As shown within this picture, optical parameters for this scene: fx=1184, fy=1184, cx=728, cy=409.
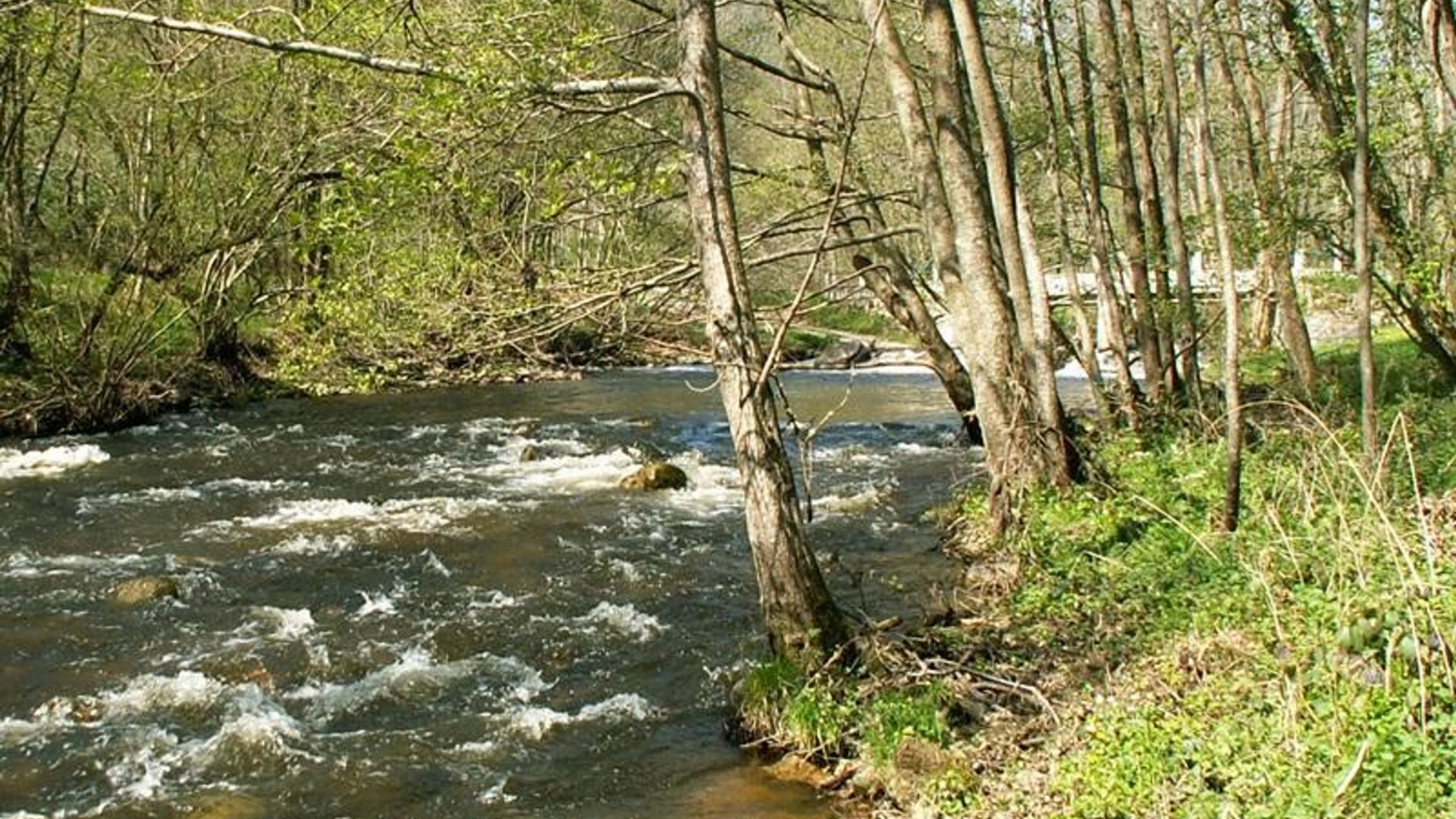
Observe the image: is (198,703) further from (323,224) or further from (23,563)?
(23,563)

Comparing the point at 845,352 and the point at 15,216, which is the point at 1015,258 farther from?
the point at 845,352

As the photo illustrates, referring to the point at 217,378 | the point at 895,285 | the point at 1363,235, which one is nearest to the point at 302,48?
Result: the point at 1363,235

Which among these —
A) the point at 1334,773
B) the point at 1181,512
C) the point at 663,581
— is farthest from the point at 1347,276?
the point at 1334,773

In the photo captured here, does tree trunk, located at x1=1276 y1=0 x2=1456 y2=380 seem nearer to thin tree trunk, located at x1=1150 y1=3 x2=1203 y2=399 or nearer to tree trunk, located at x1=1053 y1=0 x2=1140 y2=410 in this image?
thin tree trunk, located at x1=1150 y1=3 x2=1203 y2=399

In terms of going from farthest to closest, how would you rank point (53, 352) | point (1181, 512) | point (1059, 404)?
point (53, 352)
point (1059, 404)
point (1181, 512)

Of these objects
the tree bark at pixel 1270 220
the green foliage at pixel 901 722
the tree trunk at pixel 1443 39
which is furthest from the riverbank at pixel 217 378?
the tree trunk at pixel 1443 39

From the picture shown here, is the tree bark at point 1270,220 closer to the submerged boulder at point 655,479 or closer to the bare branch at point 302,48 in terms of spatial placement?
the bare branch at point 302,48

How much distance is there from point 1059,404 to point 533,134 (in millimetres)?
6420

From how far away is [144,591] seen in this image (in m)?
12.3

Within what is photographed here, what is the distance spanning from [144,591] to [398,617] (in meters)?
2.89

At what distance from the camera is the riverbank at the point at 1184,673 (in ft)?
17.8

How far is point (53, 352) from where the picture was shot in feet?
71.5

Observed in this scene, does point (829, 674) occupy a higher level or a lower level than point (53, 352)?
lower

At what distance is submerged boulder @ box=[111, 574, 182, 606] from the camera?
12164 millimetres
